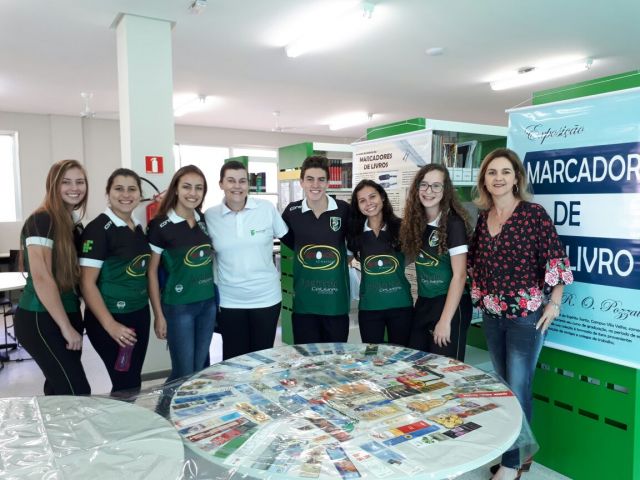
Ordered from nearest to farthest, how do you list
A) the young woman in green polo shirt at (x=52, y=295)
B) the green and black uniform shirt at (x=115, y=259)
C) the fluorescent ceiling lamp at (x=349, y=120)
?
the young woman in green polo shirt at (x=52, y=295)
the green and black uniform shirt at (x=115, y=259)
the fluorescent ceiling lamp at (x=349, y=120)

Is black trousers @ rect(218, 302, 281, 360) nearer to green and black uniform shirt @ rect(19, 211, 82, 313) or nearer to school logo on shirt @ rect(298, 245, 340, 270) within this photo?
school logo on shirt @ rect(298, 245, 340, 270)

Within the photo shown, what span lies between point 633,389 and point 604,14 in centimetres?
350

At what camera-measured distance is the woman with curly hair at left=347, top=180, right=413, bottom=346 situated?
8.42 feet

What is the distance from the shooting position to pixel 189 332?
2.64m

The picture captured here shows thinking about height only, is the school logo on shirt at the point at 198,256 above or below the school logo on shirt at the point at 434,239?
below

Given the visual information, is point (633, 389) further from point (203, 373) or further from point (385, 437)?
point (203, 373)

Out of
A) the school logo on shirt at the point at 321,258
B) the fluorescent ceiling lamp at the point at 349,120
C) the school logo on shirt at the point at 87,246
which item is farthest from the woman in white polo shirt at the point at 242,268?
the fluorescent ceiling lamp at the point at 349,120

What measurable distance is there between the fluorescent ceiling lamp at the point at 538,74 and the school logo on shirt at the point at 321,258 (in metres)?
4.68

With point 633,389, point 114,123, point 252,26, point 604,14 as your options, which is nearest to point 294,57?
point 252,26

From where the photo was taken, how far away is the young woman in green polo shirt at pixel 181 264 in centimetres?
255

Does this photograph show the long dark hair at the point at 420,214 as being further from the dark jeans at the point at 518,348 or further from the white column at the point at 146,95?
the white column at the point at 146,95

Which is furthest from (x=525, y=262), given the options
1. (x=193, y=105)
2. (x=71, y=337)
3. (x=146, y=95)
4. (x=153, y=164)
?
(x=193, y=105)

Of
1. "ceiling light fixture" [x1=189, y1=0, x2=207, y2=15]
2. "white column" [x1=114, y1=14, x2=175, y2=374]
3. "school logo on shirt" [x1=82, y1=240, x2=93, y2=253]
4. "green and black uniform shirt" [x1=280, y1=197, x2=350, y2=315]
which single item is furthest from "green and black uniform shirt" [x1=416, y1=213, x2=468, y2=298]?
"ceiling light fixture" [x1=189, y1=0, x2=207, y2=15]

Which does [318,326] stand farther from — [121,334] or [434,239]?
[121,334]
